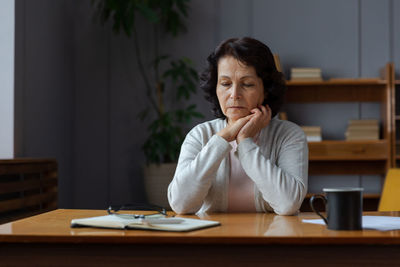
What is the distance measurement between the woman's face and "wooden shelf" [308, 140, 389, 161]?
251 centimetres

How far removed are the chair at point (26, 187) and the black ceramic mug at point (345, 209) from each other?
1948 millimetres

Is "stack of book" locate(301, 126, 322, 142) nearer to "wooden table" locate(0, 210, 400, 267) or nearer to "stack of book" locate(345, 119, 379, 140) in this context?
"stack of book" locate(345, 119, 379, 140)

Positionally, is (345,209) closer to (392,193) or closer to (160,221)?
(160,221)

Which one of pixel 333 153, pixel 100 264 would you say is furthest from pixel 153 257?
pixel 333 153

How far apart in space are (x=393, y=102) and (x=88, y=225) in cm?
356

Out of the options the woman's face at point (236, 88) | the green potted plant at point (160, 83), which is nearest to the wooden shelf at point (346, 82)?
the green potted plant at point (160, 83)

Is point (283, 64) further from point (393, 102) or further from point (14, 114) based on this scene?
point (14, 114)

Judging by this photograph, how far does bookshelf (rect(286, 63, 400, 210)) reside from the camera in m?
4.16

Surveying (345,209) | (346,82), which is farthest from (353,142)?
(345,209)

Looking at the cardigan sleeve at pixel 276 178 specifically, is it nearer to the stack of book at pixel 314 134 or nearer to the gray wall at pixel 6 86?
the gray wall at pixel 6 86

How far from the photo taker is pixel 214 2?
4648mm

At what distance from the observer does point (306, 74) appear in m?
4.27

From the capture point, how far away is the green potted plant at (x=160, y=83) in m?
4.16

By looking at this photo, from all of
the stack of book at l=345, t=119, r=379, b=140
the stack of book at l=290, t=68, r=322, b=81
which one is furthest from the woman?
the stack of book at l=345, t=119, r=379, b=140
